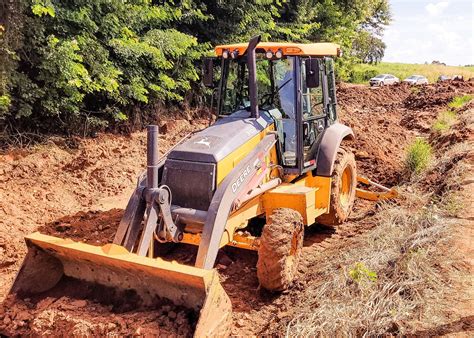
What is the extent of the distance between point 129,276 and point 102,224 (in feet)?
10.5

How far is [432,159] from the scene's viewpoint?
977 cm

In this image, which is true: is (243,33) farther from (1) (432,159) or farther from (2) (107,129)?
(1) (432,159)

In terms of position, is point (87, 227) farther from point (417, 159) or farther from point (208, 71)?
point (417, 159)

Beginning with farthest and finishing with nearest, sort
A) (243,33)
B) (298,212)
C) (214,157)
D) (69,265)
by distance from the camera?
(243,33) < (298,212) < (214,157) < (69,265)

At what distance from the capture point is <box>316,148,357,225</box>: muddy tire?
6.42 m

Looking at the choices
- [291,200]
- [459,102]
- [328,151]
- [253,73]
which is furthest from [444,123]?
[253,73]

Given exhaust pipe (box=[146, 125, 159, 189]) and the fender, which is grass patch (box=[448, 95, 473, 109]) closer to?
the fender

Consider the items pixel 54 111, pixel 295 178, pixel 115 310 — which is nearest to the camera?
pixel 115 310

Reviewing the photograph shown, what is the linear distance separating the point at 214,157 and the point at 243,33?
29.4ft

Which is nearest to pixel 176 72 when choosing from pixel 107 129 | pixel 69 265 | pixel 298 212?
pixel 107 129

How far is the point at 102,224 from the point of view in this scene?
6996mm

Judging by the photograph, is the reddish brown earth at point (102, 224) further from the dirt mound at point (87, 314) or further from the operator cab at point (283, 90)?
the operator cab at point (283, 90)

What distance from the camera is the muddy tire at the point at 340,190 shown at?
642 cm

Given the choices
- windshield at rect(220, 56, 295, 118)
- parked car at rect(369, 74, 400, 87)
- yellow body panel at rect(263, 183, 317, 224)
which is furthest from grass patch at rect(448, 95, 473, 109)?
parked car at rect(369, 74, 400, 87)
